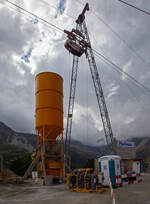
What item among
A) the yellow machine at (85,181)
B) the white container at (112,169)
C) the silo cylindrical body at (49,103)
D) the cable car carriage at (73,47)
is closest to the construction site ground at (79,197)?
the yellow machine at (85,181)

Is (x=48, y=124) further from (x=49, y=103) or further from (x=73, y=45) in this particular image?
(x=73, y=45)

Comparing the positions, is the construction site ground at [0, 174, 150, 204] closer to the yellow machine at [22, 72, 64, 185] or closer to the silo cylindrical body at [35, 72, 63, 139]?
the yellow machine at [22, 72, 64, 185]

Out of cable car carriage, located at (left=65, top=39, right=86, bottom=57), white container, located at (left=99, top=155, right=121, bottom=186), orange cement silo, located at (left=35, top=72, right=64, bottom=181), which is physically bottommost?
white container, located at (left=99, top=155, right=121, bottom=186)

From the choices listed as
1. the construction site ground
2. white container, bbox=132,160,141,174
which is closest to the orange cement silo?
white container, bbox=132,160,141,174

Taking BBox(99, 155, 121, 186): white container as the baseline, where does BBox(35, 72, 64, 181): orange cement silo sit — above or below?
above

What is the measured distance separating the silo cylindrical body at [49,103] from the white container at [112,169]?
8.49 meters

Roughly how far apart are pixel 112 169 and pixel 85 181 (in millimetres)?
3115

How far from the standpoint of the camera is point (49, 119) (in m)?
22.1

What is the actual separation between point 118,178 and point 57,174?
10.1m

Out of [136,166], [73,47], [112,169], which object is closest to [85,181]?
[112,169]

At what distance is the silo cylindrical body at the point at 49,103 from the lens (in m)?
22.2

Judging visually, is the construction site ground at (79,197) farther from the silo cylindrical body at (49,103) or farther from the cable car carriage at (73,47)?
the cable car carriage at (73,47)

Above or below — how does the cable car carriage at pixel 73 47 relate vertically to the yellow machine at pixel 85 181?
above

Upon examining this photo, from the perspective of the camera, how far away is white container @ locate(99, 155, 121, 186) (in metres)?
14.9
